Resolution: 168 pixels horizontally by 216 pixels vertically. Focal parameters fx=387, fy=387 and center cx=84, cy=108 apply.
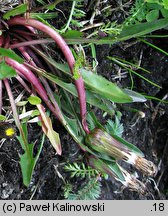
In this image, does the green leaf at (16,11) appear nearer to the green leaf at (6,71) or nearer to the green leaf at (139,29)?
the green leaf at (6,71)

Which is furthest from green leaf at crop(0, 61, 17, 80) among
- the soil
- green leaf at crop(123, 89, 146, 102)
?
green leaf at crop(123, 89, 146, 102)

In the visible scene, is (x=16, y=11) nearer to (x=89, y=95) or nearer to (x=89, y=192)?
(x=89, y=95)

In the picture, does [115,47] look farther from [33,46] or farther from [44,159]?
[44,159]

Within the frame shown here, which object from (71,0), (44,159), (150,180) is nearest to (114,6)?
(71,0)

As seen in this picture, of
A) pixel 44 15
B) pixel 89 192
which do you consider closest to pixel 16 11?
pixel 44 15

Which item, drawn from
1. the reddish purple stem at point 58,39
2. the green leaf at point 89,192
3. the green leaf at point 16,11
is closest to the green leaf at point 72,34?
the reddish purple stem at point 58,39

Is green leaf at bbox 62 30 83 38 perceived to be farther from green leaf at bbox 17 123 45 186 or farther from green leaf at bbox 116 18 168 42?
green leaf at bbox 17 123 45 186
